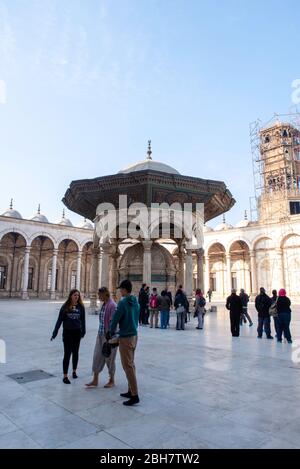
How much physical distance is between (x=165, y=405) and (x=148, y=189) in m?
10.1

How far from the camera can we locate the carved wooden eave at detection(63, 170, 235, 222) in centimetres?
1246

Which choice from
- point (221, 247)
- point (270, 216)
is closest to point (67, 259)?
point (221, 247)

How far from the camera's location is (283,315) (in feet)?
25.2

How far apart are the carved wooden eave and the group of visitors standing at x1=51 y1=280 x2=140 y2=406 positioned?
8356 mm

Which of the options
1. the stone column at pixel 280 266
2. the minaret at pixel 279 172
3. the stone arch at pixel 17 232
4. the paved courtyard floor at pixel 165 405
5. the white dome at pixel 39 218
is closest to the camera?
the paved courtyard floor at pixel 165 405

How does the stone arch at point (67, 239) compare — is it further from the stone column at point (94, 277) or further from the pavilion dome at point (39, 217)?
the stone column at point (94, 277)

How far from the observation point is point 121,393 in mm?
3766

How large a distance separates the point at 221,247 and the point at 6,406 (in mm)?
39126

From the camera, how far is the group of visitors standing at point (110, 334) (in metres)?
3.57

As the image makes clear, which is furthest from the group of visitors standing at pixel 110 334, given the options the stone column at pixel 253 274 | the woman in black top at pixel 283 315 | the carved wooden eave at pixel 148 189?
the stone column at pixel 253 274

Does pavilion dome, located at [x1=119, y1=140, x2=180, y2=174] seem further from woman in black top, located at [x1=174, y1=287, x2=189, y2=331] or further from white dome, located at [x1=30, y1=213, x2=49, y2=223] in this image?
white dome, located at [x1=30, y1=213, x2=49, y2=223]

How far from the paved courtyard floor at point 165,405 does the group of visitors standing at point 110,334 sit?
190 mm

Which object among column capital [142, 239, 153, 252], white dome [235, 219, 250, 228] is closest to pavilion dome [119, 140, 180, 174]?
column capital [142, 239, 153, 252]

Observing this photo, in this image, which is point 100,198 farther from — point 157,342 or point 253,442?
point 253,442
